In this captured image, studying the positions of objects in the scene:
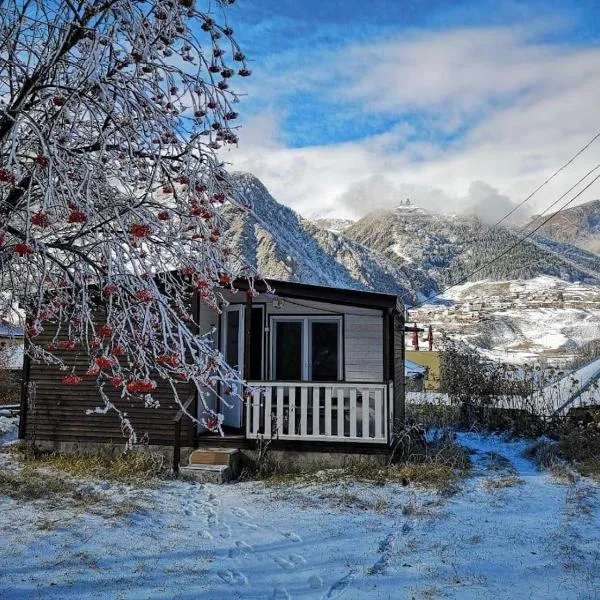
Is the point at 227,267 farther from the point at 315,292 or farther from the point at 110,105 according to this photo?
the point at 315,292

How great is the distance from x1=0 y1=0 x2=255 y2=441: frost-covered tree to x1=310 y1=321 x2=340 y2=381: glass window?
21.2ft

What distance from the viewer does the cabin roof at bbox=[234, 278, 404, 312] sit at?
32.0 ft

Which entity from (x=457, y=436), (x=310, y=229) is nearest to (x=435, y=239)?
(x=310, y=229)

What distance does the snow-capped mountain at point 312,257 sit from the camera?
213ft

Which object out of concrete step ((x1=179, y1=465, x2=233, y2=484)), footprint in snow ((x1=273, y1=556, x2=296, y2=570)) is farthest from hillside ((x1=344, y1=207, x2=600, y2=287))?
footprint in snow ((x1=273, y1=556, x2=296, y2=570))

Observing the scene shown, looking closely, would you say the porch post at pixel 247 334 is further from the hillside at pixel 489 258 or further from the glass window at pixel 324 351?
the hillside at pixel 489 258

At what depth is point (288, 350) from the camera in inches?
425

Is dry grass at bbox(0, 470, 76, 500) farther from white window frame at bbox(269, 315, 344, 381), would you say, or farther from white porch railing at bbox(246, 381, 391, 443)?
white window frame at bbox(269, 315, 344, 381)

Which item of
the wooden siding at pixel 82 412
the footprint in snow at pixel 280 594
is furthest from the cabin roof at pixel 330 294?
the footprint in snow at pixel 280 594

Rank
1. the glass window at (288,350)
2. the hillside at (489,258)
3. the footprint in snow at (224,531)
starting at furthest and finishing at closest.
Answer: the hillside at (489,258), the glass window at (288,350), the footprint in snow at (224,531)

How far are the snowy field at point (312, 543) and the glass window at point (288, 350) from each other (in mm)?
2585

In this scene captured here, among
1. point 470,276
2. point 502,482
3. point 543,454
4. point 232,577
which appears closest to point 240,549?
point 232,577

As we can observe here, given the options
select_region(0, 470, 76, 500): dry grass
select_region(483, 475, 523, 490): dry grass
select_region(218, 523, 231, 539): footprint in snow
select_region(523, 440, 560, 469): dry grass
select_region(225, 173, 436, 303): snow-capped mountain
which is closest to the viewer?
select_region(218, 523, 231, 539): footprint in snow

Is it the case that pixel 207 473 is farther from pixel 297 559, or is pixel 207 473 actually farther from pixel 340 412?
pixel 297 559
